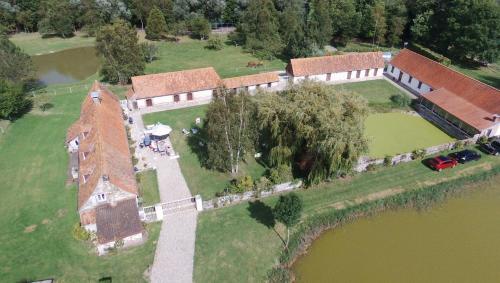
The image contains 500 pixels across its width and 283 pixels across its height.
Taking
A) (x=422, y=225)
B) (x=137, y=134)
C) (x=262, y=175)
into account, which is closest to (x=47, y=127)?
(x=137, y=134)

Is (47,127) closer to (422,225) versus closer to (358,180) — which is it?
(358,180)

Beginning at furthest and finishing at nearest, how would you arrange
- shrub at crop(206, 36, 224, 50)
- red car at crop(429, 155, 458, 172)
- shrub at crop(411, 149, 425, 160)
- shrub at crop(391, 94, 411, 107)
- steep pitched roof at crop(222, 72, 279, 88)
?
shrub at crop(206, 36, 224, 50)
steep pitched roof at crop(222, 72, 279, 88)
shrub at crop(391, 94, 411, 107)
shrub at crop(411, 149, 425, 160)
red car at crop(429, 155, 458, 172)

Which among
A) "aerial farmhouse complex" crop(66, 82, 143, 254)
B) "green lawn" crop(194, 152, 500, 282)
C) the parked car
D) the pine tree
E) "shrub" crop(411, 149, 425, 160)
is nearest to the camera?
"green lawn" crop(194, 152, 500, 282)

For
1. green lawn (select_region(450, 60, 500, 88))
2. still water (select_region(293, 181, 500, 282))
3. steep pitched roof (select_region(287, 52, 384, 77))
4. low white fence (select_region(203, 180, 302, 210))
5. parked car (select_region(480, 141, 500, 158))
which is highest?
steep pitched roof (select_region(287, 52, 384, 77))

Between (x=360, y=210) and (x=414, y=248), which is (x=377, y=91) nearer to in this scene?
(x=360, y=210)

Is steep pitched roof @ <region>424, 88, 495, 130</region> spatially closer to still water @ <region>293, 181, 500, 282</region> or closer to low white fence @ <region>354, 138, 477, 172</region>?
low white fence @ <region>354, 138, 477, 172</region>

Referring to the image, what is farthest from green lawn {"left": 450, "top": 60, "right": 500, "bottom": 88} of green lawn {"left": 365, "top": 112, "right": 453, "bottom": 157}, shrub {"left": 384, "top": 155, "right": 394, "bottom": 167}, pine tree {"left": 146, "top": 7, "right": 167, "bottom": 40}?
pine tree {"left": 146, "top": 7, "right": 167, "bottom": 40}

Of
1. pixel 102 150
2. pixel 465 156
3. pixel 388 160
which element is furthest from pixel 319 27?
pixel 102 150
